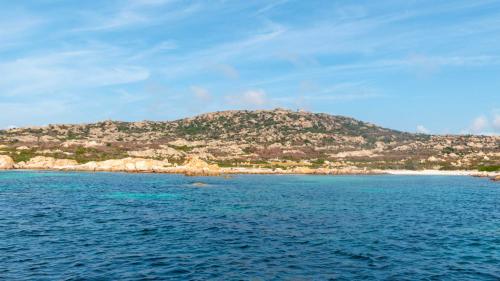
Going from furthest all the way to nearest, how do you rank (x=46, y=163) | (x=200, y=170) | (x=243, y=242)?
(x=46, y=163), (x=200, y=170), (x=243, y=242)

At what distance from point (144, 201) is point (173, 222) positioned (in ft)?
71.9

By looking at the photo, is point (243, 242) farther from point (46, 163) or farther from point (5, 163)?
point (46, 163)

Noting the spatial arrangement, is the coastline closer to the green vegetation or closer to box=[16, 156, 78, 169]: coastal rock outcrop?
the green vegetation

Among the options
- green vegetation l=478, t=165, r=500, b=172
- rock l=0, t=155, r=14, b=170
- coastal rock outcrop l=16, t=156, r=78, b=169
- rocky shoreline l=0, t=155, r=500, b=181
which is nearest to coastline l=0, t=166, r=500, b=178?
rocky shoreline l=0, t=155, r=500, b=181

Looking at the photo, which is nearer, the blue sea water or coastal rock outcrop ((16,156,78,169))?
the blue sea water

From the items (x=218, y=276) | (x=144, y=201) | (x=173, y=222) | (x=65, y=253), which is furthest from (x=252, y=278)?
(x=144, y=201)

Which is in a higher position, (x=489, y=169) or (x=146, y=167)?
(x=146, y=167)

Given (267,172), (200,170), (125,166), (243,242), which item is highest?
(125,166)

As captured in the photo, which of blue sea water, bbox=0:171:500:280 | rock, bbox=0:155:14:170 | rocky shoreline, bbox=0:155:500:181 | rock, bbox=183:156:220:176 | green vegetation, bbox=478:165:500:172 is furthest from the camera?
green vegetation, bbox=478:165:500:172

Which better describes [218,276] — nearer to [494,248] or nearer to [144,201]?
[494,248]

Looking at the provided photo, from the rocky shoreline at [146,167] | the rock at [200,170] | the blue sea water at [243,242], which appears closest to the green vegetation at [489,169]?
the rocky shoreline at [146,167]

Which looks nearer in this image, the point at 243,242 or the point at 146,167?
the point at 243,242

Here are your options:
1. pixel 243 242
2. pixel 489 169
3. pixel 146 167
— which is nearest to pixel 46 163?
pixel 146 167

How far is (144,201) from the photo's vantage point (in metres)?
64.6
